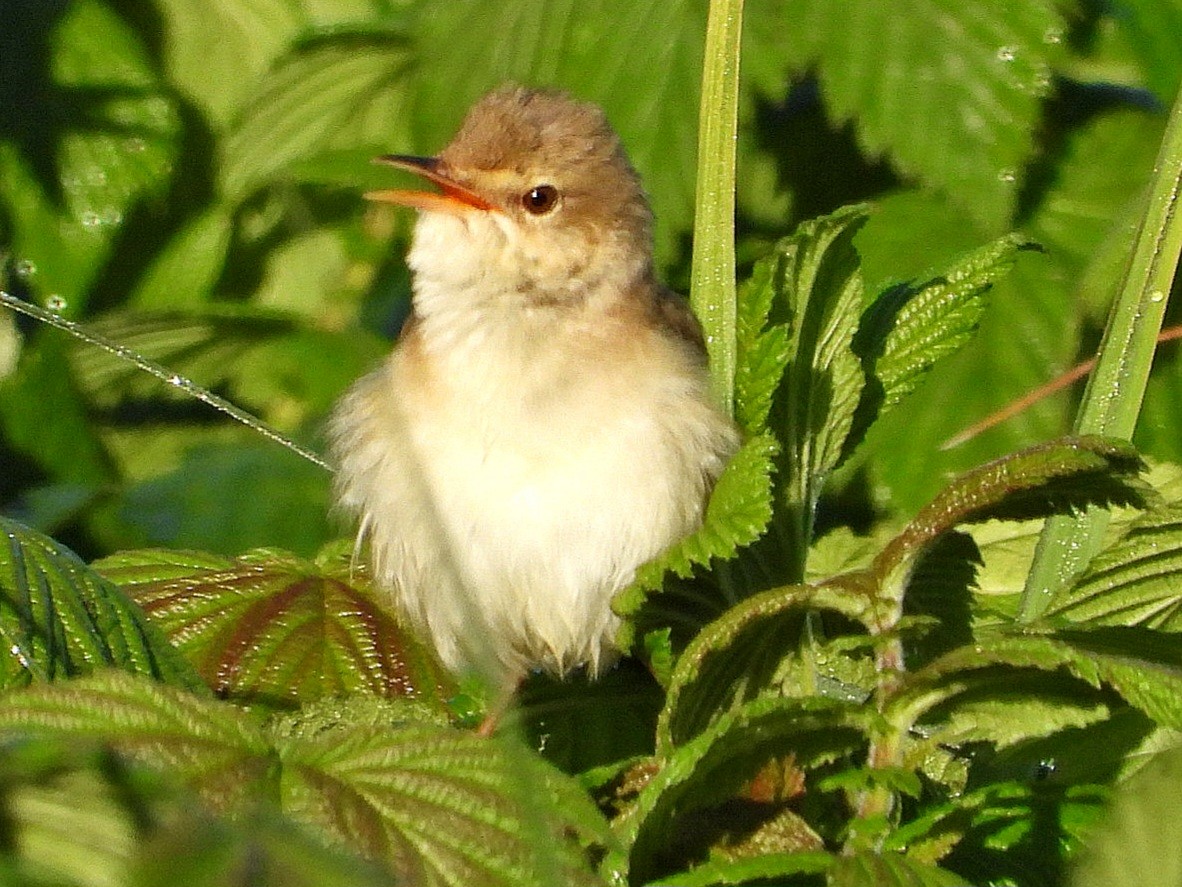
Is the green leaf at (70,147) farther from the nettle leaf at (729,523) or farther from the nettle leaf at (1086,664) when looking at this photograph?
the nettle leaf at (1086,664)

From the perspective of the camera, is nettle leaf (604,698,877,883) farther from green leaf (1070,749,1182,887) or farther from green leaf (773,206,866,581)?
green leaf (773,206,866,581)

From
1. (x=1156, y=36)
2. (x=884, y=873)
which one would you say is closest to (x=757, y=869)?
(x=884, y=873)

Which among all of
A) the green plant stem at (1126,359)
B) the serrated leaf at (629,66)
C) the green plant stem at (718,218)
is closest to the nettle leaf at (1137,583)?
the green plant stem at (1126,359)

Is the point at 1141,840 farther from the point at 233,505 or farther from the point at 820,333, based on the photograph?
the point at 233,505

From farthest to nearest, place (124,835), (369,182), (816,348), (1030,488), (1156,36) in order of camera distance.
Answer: (369,182)
(1156,36)
(816,348)
(1030,488)
(124,835)

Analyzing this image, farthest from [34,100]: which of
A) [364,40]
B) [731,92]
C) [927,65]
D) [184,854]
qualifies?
[184,854]

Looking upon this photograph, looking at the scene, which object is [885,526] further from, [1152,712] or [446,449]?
[1152,712]
